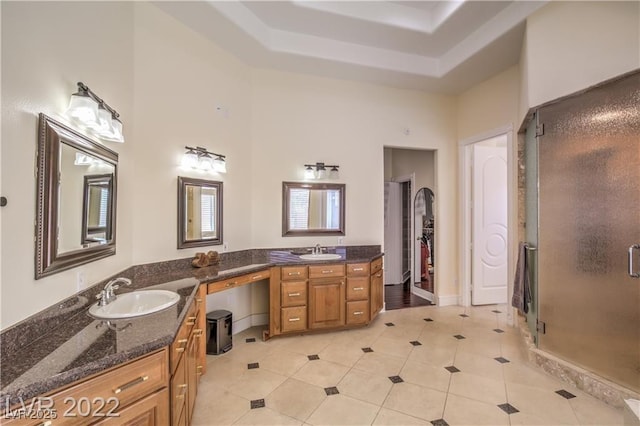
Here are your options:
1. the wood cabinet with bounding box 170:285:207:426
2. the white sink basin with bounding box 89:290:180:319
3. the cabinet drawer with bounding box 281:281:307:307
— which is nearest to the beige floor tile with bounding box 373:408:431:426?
the wood cabinet with bounding box 170:285:207:426

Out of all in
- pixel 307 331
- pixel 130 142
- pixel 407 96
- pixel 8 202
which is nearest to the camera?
pixel 8 202

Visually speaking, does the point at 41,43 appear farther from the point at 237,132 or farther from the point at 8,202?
the point at 237,132

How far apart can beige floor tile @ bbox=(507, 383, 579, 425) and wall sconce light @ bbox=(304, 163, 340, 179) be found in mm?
2757

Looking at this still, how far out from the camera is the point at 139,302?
1944mm

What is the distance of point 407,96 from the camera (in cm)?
431

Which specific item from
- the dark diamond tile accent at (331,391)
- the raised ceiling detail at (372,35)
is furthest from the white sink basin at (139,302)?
the raised ceiling detail at (372,35)

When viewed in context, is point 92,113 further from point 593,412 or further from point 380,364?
point 593,412

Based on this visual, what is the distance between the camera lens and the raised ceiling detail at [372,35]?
2.93 metres

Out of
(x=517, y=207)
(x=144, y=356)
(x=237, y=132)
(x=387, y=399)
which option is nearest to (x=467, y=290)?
(x=517, y=207)

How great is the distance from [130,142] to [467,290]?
4.50m

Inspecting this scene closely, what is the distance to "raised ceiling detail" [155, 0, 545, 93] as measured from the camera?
2928mm

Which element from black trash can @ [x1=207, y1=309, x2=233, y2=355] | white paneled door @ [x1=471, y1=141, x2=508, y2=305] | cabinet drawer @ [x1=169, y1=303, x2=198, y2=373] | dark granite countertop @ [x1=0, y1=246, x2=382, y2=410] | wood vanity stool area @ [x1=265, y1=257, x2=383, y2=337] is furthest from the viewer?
white paneled door @ [x1=471, y1=141, x2=508, y2=305]

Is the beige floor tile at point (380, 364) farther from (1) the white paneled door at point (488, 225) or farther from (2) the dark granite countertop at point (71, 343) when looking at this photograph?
(1) the white paneled door at point (488, 225)

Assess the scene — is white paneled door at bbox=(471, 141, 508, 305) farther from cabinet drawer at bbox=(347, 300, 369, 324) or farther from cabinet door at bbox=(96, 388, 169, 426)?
cabinet door at bbox=(96, 388, 169, 426)
